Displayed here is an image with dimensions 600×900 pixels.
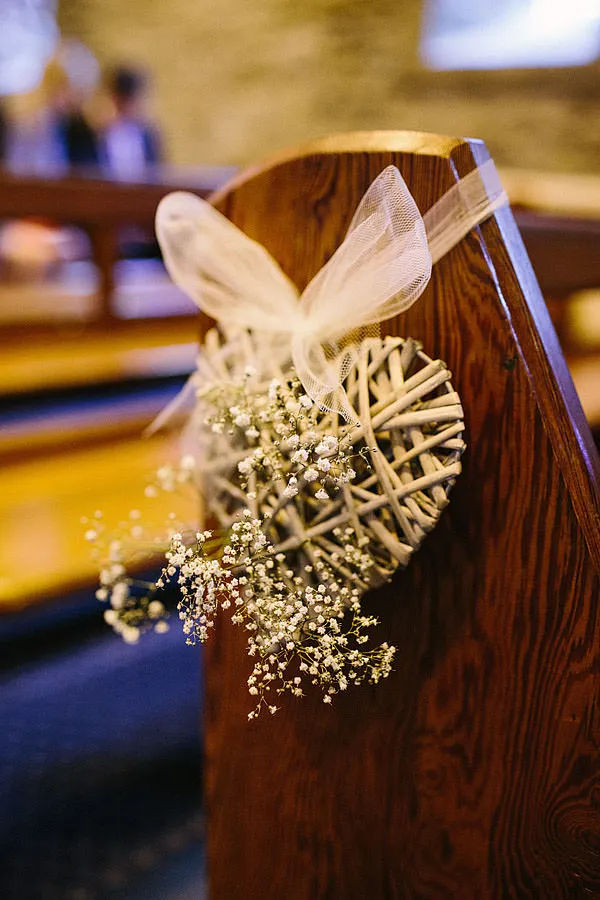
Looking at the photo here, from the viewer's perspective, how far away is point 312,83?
581 cm

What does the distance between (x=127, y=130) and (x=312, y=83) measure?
144 cm

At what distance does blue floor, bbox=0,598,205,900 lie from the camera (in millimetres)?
1446

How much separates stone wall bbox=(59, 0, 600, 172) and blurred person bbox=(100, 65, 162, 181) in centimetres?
107

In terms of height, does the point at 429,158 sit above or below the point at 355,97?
below

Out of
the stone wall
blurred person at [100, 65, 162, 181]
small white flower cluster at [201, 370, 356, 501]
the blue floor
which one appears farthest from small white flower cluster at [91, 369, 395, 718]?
blurred person at [100, 65, 162, 181]

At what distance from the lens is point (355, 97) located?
18.4 ft

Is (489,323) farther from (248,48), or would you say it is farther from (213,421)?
(248,48)

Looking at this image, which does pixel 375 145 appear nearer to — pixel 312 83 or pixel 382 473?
pixel 382 473

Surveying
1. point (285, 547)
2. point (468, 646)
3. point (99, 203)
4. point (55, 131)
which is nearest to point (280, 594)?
point (285, 547)

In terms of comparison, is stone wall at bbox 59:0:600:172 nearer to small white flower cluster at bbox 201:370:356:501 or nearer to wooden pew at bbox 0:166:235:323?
wooden pew at bbox 0:166:235:323

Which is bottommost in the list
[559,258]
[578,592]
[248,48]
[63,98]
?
[578,592]

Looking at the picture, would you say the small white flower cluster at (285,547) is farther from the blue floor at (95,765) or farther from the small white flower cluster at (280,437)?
the blue floor at (95,765)

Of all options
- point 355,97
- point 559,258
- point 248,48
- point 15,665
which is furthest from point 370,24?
point 15,665

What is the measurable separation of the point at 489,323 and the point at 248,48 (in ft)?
21.0
